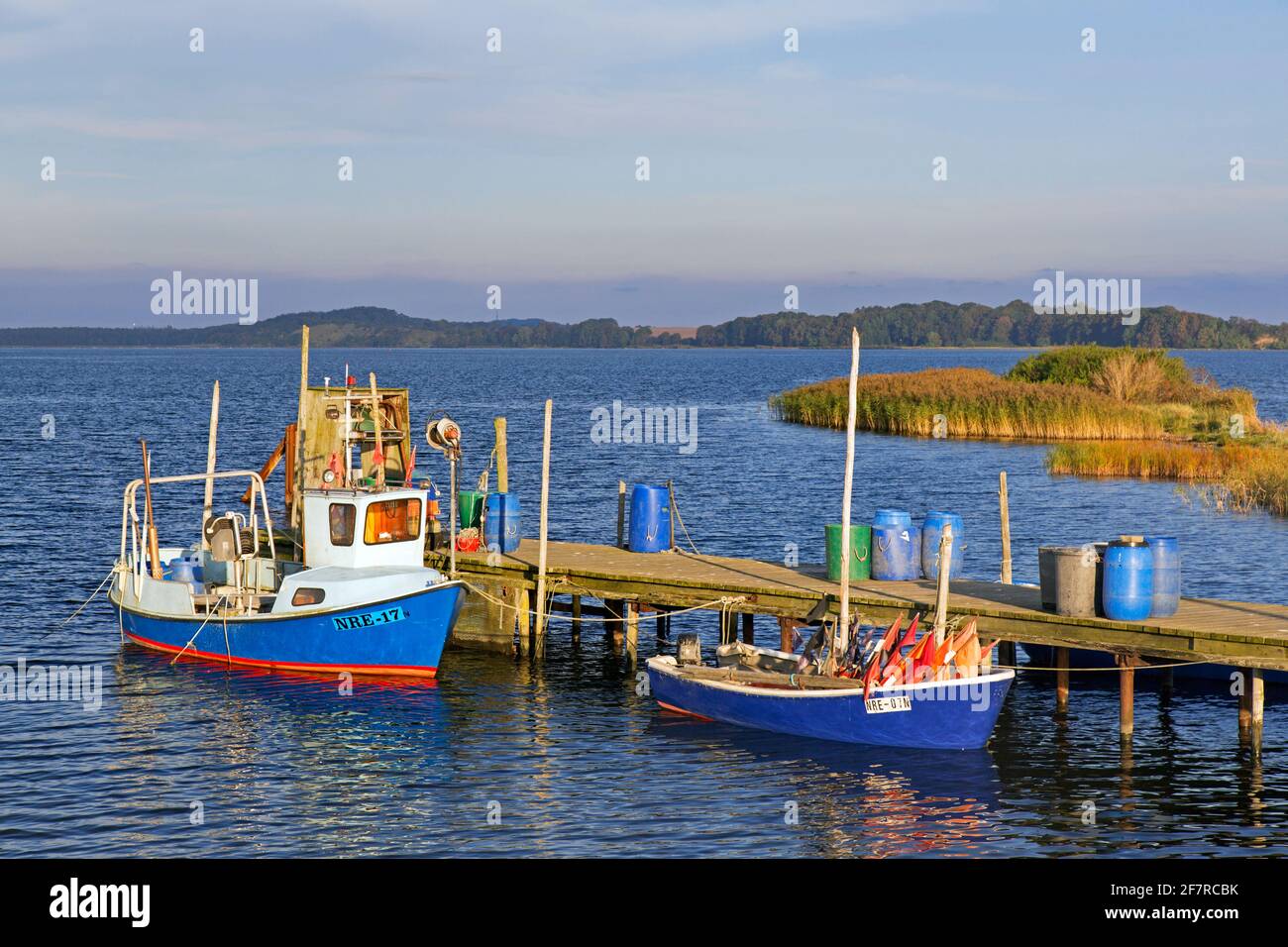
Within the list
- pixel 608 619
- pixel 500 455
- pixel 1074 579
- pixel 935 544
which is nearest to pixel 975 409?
pixel 500 455

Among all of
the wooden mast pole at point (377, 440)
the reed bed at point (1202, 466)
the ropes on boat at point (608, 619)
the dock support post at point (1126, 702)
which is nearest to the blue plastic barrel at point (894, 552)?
the ropes on boat at point (608, 619)

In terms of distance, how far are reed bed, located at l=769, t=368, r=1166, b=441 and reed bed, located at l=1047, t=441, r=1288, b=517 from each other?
12.1 ft

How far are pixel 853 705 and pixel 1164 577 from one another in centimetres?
540

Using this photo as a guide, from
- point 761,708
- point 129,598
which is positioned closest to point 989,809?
point 761,708

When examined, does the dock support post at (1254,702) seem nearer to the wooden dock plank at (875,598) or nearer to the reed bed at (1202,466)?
the wooden dock plank at (875,598)

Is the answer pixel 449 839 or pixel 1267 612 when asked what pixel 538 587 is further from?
pixel 1267 612

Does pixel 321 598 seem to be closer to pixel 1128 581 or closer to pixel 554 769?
pixel 554 769

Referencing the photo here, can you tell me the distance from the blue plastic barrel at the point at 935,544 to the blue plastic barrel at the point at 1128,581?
3873mm

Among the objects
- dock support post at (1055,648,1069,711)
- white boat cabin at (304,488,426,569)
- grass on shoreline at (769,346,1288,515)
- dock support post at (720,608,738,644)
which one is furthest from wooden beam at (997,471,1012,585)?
grass on shoreline at (769,346,1288,515)

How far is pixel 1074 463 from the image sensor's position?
66.5m

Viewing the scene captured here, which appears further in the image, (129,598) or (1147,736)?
(129,598)

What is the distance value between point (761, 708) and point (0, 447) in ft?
213

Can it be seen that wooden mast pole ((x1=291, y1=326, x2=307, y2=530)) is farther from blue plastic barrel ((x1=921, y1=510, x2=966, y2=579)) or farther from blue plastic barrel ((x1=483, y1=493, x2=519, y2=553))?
blue plastic barrel ((x1=921, y1=510, x2=966, y2=579))

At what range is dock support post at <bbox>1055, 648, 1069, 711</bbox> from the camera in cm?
2588
